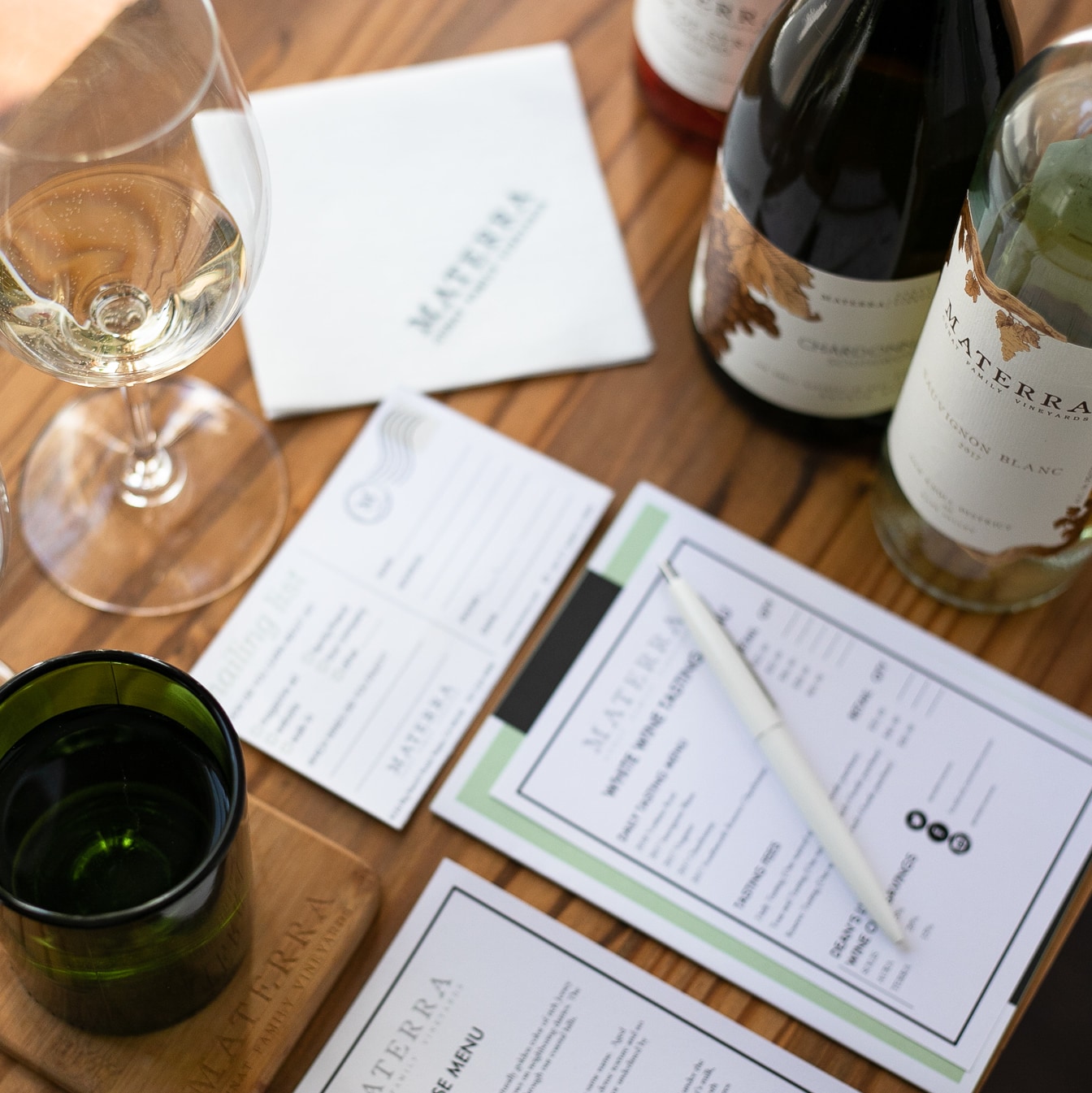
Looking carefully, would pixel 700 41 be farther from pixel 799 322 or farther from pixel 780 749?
pixel 780 749

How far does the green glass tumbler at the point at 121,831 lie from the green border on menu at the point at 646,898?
11cm

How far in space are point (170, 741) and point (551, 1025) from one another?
173mm

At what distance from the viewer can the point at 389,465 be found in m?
0.56

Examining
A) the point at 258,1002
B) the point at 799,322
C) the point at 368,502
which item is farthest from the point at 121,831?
the point at 799,322

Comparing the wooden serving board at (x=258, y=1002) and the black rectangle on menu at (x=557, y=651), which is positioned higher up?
the black rectangle on menu at (x=557, y=651)

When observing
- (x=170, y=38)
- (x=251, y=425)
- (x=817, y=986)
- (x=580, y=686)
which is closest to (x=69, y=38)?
(x=170, y=38)

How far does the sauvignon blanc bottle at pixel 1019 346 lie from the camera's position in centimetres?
40

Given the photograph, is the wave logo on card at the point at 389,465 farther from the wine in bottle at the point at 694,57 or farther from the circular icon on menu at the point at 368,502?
the wine in bottle at the point at 694,57

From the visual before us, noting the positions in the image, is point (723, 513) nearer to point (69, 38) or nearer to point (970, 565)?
point (970, 565)

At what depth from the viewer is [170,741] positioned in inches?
16.2

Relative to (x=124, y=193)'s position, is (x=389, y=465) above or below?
below

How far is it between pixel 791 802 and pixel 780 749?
0.02m

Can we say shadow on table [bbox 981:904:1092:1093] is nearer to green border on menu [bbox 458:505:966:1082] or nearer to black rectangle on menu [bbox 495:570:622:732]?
green border on menu [bbox 458:505:966:1082]

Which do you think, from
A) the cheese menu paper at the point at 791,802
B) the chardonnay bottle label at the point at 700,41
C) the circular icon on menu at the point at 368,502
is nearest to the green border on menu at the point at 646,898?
the cheese menu paper at the point at 791,802
